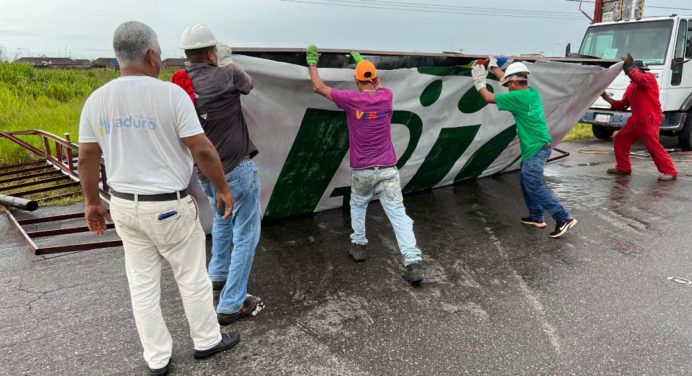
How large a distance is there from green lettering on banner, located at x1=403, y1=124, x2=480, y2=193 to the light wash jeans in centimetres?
379

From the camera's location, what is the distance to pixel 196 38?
2.85 m

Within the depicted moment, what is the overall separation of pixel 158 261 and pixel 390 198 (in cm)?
202

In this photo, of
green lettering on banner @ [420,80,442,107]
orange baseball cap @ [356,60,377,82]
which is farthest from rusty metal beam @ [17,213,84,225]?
green lettering on banner @ [420,80,442,107]

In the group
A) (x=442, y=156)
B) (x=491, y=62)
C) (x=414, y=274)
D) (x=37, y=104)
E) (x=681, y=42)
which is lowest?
(x=414, y=274)

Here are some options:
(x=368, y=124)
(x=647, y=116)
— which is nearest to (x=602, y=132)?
(x=647, y=116)

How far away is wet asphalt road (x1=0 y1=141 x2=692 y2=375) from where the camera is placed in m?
2.71

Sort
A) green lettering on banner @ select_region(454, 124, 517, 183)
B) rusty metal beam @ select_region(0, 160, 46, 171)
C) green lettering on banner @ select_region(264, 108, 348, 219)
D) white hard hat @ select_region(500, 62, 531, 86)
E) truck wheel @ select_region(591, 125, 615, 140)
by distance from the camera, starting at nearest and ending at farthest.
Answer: green lettering on banner @ select_region(264, 108, 348, 219) → white hard hat @ select_region(500, 62, 531, 86) → green lettering on banner @ select_region(454, 124, 517, 183) → rusty metal beam @ select_region(0, 160, 46, 171) → truck wheel @ select_region(591, 125, 615, 140)

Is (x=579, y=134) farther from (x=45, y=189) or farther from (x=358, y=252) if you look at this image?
(x=45, y=189)

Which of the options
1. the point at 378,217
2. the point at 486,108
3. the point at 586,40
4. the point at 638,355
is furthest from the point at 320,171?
the point at 586,40

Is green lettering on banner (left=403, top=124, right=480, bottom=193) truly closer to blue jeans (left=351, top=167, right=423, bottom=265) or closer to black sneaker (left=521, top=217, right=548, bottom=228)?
black sneaker (left=521, top=217, right=548, bottom=228)

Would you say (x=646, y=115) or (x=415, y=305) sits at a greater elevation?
(x=646, y=115)

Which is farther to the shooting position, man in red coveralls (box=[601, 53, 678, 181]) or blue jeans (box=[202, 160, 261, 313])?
man in red coveralls (box=[601, 53, 678, 181])

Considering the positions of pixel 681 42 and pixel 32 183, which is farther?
pixel 681 42

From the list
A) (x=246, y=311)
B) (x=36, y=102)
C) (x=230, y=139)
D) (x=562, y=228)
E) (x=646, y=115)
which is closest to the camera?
(x=230, y=139)
